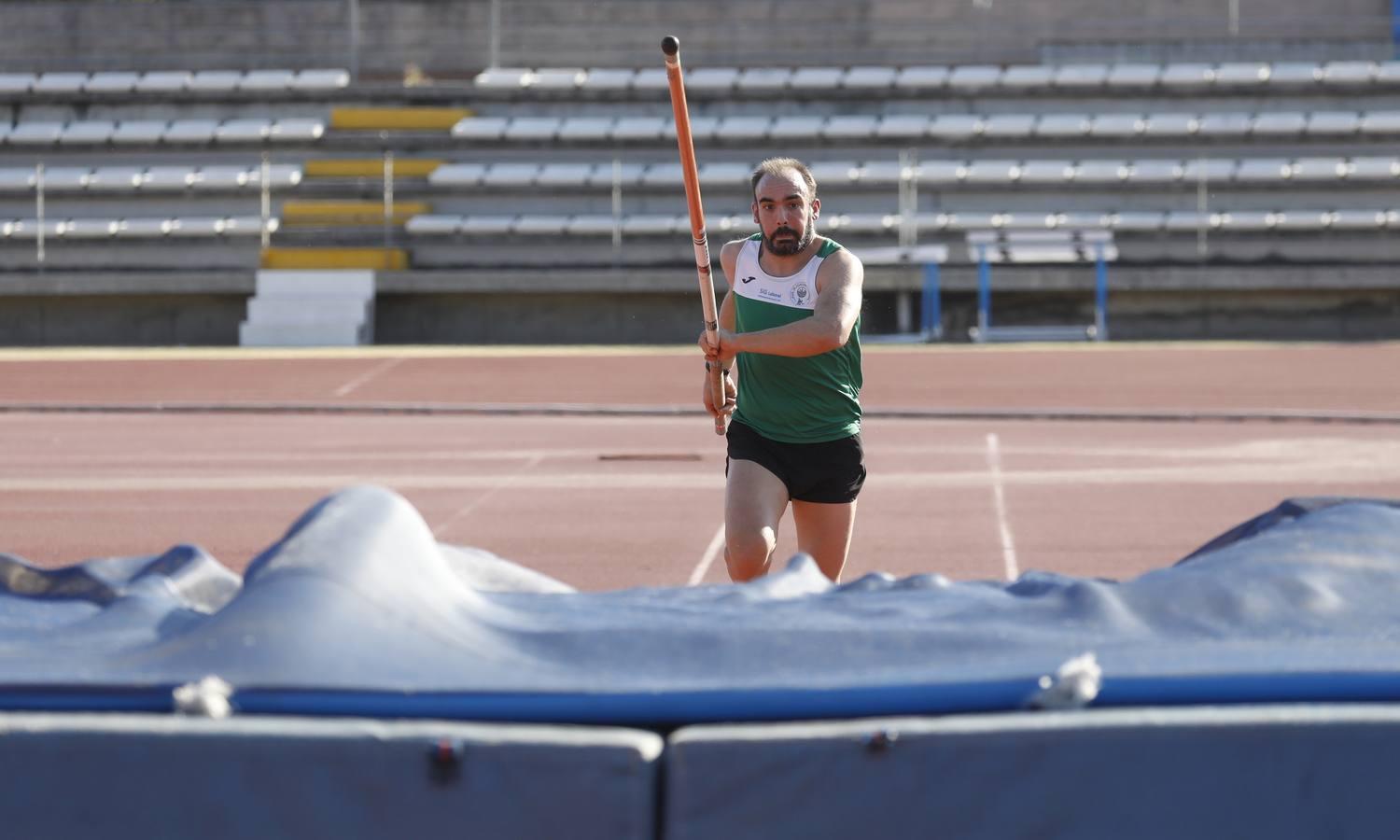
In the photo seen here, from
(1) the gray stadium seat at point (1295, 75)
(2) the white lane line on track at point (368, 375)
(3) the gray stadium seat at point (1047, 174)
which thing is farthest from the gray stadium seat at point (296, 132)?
(1) the gray stadium seat at point (1295, 75)

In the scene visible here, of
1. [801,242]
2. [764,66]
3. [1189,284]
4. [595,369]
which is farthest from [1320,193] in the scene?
[801,242]

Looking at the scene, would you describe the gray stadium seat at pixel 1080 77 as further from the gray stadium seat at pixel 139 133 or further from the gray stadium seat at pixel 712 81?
the gray stadium seat at pixel 139 133

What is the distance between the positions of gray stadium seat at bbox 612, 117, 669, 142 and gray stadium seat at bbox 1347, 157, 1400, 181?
32.0ft

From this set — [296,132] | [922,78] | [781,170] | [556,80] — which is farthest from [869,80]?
[781,170]

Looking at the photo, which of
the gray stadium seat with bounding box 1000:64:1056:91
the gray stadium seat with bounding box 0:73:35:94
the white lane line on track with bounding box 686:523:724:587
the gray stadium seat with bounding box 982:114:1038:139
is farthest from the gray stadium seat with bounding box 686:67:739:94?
the white lane line on track with bounding box 686:523:724:587

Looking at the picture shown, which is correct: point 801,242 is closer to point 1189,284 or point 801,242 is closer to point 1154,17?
point 1189,284

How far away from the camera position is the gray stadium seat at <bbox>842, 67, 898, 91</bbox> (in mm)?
28156

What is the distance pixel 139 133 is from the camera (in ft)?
93.3

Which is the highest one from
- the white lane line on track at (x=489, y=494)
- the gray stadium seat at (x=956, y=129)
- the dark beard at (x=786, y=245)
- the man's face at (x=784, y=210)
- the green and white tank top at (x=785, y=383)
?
the gray stadium seat at (x=956, y=129)

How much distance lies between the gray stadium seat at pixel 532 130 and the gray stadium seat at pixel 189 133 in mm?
4419

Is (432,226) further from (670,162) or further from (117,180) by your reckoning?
(117,180)

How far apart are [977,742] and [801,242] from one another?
3067 millimetres

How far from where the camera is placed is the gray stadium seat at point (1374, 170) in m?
26.6

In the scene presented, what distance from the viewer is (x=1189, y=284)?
25078 mm
